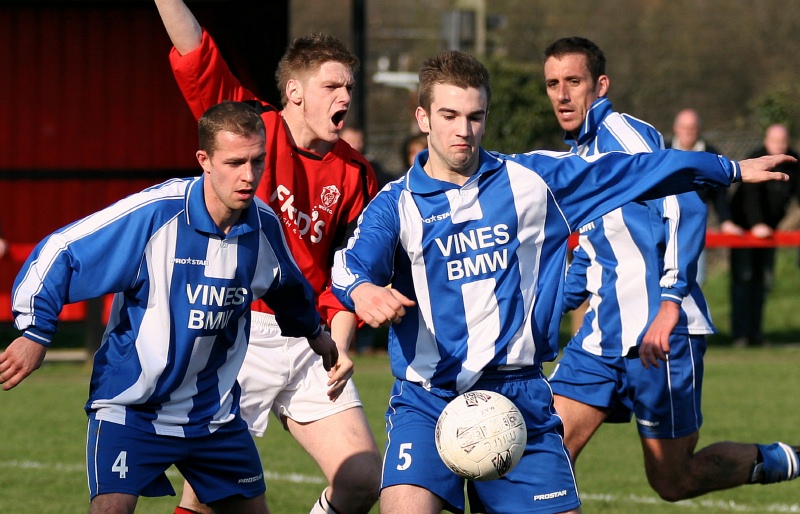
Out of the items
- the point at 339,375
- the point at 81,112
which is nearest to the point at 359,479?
the point at 339,375

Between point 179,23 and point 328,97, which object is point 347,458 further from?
point 179,23

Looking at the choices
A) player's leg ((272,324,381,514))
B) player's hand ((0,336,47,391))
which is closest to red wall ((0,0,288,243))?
player's leg ((272,324,381,514))

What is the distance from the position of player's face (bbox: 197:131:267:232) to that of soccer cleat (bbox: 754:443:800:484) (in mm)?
2943

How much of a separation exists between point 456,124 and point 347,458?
1.58 metres

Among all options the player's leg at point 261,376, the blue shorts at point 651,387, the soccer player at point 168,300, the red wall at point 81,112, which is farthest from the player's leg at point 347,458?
the red wall at point 81,112

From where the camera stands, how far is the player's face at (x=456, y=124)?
4.50 meters

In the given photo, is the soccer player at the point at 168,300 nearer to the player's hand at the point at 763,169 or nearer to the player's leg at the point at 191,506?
the player's leg at the point at 191,506

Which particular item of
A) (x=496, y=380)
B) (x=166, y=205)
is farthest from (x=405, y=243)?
(x=166, y=205)

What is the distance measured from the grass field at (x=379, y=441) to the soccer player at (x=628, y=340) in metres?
0.72

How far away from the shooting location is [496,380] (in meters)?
A: 4.56

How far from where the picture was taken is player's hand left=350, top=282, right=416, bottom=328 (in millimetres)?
3939

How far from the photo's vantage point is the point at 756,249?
42.2 ft

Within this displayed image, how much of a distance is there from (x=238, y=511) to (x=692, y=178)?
2137 millimetres

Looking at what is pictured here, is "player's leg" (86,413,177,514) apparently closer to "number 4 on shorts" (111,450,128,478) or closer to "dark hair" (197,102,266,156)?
"number 4 on shorts" (111,450,128,478)
